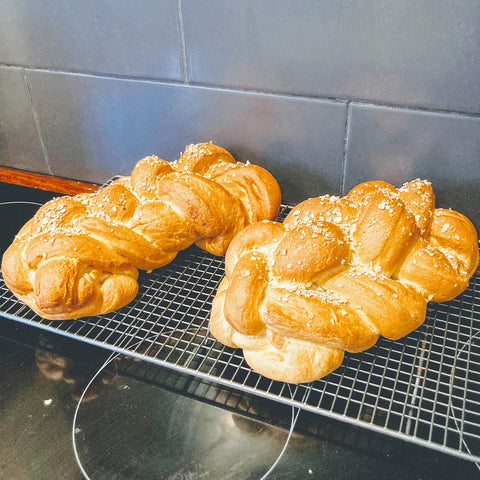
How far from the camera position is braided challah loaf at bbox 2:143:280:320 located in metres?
1.01

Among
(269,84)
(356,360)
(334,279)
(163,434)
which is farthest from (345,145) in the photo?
(163,434)

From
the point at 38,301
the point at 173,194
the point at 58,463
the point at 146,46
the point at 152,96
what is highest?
the point at 146,46

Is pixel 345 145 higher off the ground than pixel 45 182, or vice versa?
pixel 345 145

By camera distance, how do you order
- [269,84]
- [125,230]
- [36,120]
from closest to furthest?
1. [125,230]
2. [269,84]
3. [36,120]

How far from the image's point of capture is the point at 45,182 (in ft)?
5.42

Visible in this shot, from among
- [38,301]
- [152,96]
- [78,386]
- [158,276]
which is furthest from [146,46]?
[78,386]

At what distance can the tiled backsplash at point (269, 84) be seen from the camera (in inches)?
41.5

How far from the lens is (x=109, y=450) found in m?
0.87

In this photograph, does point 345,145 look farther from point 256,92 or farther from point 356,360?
point 356,360

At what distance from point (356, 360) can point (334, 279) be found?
0.57 feet

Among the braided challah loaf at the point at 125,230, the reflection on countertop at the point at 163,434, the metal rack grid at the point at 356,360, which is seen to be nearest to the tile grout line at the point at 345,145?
the braided challah loaf at the point at 125,230

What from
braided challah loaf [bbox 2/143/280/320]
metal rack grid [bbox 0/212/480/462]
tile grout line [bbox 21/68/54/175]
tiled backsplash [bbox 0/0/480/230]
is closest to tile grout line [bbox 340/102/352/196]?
tiled backsplash [bbox 0/0/480/230]

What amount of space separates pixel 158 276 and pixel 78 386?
1.06 feet

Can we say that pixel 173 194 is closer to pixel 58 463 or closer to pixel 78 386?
pixel 78 386
